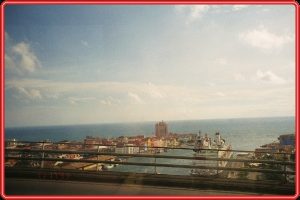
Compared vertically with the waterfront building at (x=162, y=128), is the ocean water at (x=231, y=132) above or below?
below

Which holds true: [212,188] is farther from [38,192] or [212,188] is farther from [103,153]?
[38,192]

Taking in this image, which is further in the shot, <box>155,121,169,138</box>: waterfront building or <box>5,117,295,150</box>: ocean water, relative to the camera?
<box>5,117,295,150</box>: ocean water

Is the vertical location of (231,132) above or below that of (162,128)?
below

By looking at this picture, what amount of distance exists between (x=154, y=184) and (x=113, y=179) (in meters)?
1.22

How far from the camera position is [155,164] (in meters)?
8.05

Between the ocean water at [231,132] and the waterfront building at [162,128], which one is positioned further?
the ocean water at [231,132]

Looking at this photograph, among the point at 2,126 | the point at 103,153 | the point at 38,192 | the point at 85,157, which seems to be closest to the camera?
the point at 2,126

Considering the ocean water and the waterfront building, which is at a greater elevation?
the waterfront building

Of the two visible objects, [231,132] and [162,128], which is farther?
[231,132]

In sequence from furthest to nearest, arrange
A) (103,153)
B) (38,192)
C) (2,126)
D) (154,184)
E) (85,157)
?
(85,157) → (103,153) → (154,184) → (38,192) → (2,126)

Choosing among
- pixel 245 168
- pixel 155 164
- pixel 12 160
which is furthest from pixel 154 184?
pixel 12 160

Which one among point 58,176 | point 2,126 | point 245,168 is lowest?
point 58,176

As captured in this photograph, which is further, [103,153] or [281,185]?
[103,153]

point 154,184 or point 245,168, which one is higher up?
point 245,168
